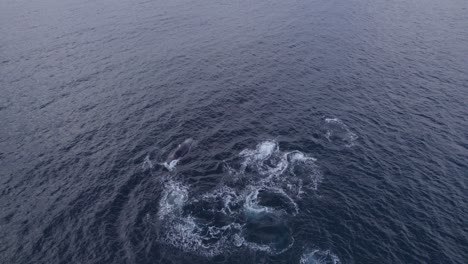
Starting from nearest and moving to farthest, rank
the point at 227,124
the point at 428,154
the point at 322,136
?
1. the point at 428,154
2. the point at 322,136
3. the point at 227,124

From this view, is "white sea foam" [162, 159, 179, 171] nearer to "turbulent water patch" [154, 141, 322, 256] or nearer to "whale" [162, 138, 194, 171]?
"whale" [162, 138, 194, 171]

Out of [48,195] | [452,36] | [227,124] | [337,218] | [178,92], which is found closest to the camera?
[337,218]

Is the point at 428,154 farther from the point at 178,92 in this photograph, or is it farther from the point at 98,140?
the point at 98,140

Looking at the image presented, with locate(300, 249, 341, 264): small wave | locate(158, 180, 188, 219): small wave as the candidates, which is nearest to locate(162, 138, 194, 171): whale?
locate(158, 180, 188, 219): small wave

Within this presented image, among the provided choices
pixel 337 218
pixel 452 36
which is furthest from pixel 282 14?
pixel 337 218

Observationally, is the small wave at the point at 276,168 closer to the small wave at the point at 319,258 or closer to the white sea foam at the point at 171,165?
the white sea foam at the point at 171,165

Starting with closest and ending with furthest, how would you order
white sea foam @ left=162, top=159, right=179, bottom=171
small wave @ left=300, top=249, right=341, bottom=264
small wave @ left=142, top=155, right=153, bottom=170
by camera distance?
small wave @ left=300, top=249, right=341, bottom=264
white sea foam @ left=162, top=159, right=179, bottom=171
small wave @ left=142, top=155, right=153, bottom=170
